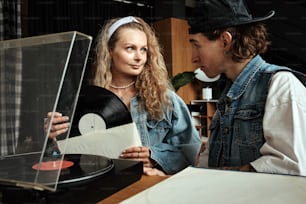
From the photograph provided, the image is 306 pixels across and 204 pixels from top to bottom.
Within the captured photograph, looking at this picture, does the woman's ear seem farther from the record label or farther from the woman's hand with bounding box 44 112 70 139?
the woman's hand with bounding box 44 112 70 139

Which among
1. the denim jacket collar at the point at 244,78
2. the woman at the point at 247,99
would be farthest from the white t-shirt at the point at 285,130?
the denim jacket collar at the point at 244,78

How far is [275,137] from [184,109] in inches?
13.5

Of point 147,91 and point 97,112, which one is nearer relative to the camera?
point 97,112

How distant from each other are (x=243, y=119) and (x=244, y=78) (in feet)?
0.28

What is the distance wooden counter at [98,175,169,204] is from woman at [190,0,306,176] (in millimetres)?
153

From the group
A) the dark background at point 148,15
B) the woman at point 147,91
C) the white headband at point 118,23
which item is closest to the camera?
the woman at point 147,91

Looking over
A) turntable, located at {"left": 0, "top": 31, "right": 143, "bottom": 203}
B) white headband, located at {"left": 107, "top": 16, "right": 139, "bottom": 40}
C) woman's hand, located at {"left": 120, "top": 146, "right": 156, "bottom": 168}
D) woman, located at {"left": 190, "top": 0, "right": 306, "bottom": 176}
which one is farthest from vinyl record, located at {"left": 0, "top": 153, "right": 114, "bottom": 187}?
white headband, located at {"left": 107, "top": 16, "right": 139, "bottom": 40}

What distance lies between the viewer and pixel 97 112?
0.56 meters

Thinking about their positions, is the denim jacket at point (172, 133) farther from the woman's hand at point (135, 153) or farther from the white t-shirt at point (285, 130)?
the white t-shirt at point (285, 130)

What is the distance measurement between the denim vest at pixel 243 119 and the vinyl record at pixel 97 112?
21 cm

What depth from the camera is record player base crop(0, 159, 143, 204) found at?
0.29m

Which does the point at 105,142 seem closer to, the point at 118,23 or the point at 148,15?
the point at 118,23

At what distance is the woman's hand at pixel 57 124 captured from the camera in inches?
11.1

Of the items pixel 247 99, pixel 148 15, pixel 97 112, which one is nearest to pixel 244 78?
pixel 247 99
